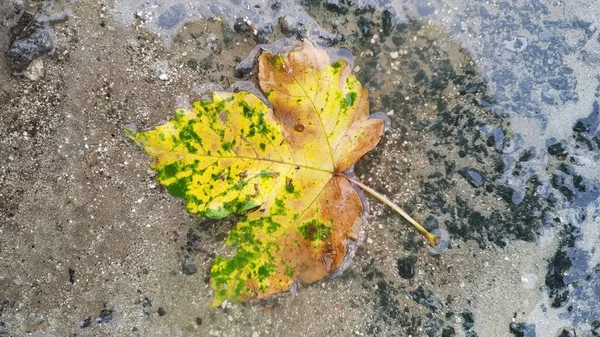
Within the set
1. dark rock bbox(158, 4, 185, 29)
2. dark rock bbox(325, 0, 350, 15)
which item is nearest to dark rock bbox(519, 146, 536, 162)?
dark rock bbox(325, 0, 350, 15)

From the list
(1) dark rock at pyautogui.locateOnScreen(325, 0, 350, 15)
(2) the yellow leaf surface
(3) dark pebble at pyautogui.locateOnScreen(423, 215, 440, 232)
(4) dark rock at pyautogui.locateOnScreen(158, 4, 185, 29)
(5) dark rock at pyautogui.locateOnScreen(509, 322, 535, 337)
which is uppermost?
(1) dark rock at pyautogui.locateOnScreen(325, 0, 350, 15)

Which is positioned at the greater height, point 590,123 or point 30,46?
point 590,123

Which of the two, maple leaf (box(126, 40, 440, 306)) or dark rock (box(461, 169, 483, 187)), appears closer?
maple leaf (box(126, 40, 440, 306))

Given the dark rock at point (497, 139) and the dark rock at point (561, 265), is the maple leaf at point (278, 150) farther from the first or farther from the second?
the dark rock at point (561, 265)

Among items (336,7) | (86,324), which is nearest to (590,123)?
(336,7)

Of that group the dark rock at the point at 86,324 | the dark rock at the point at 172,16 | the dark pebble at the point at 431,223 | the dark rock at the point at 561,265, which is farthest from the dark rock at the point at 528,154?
the dark rock at the point at 86,324

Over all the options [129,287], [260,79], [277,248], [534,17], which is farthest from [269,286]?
[534,17]

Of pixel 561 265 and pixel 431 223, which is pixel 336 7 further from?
pixel 561 265

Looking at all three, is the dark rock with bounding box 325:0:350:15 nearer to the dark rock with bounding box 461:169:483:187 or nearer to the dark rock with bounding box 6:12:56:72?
the dark rock with bounding box 461:169:483:187
